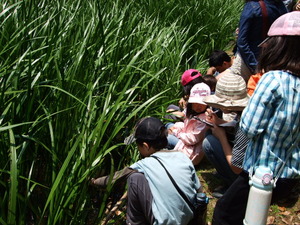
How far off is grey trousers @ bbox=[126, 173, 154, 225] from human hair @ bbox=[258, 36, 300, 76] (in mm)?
868

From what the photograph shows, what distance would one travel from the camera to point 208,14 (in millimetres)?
5625

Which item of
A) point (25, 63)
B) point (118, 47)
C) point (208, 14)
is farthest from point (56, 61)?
point (208, 14)

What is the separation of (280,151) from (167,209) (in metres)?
0.65

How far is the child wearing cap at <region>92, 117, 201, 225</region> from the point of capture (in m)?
2.06

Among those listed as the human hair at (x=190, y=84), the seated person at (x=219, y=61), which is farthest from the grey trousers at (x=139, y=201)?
the seated person at (x=219, y=61)

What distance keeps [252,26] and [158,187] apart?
1.88 meters

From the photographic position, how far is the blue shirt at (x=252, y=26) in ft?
10.8

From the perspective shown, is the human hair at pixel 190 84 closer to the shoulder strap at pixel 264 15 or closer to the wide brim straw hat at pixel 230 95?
the shoulder strap at pixel 264 15

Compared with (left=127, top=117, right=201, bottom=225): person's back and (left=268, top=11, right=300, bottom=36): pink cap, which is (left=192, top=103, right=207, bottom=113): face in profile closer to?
(left=127, top=117, right=201, bottom=225): person's back

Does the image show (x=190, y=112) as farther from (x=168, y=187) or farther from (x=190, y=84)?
(x=168, y=187)

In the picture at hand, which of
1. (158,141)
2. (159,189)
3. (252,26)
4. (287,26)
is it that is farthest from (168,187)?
(252,26)

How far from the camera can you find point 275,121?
1.71 metres

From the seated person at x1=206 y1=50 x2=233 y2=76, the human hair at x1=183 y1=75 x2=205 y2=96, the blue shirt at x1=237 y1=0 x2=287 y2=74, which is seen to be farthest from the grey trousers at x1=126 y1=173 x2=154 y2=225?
the seated person at x1=206 y1=50 x2=233 y2=76

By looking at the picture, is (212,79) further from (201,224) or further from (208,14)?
(208,14)
